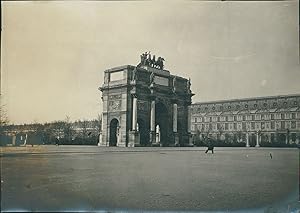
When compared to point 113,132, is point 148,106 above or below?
above

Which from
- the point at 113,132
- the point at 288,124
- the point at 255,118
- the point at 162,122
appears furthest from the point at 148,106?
the point at 288,124

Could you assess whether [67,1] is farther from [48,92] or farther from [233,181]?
[233,181]

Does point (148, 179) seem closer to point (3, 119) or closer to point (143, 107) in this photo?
point (143, 107)

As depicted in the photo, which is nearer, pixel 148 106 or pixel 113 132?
pixel 113 132

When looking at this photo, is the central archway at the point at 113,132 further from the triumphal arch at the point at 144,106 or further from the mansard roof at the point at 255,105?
the mansard roof at the point at 255,105

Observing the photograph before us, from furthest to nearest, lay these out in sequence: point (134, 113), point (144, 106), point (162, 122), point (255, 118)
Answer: point (162, 122), point (144, 106), point (134, 113), point (255, 118)

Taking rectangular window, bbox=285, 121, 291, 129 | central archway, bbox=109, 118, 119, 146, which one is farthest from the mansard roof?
central archway, bbox=109, 118, 119, 146

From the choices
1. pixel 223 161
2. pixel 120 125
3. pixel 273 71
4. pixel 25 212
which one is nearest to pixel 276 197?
A: pixel 223 161
